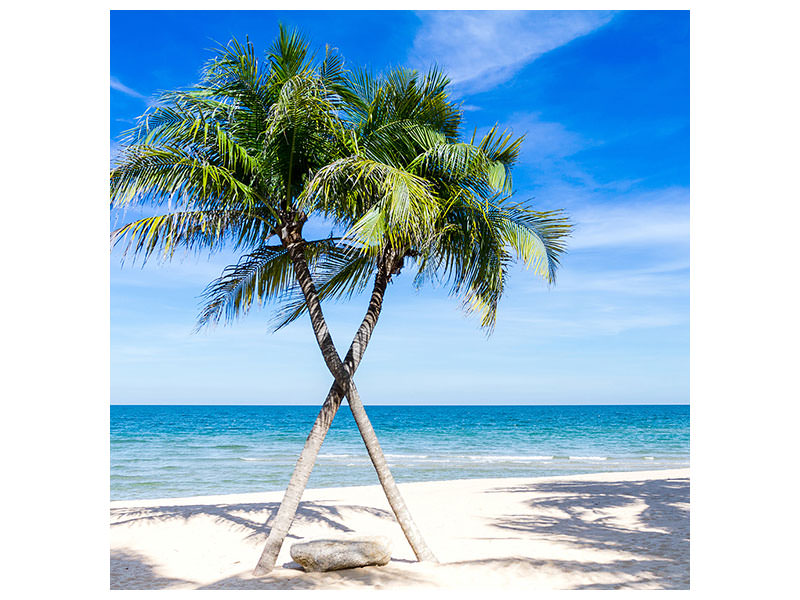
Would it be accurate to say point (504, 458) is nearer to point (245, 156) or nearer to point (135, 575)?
point (135, 575)

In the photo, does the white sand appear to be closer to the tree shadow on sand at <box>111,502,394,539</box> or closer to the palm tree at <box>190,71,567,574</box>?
the tree shadow on sand at <box>111,502,394,539</box>

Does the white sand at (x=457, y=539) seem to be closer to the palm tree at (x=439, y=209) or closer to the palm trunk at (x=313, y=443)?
the palm trunk at (x=313, y=443)

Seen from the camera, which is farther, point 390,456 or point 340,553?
point 390,456

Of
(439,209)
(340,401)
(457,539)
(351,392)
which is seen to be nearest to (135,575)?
(340,401)

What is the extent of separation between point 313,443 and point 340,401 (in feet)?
1.60

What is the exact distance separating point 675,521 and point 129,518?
7.90 meters

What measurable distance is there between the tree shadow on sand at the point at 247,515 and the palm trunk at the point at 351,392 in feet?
8.37

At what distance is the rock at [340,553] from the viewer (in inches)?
229

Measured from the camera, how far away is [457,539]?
25.9 ft
